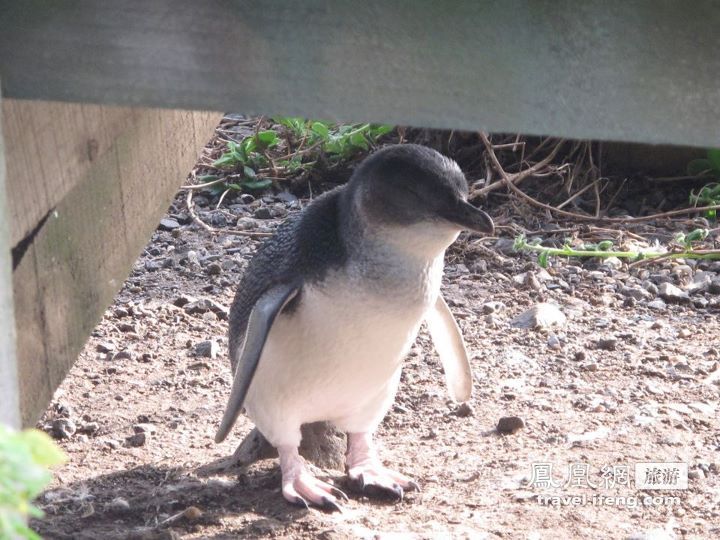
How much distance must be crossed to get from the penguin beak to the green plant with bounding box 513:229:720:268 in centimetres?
209

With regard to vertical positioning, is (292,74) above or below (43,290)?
above

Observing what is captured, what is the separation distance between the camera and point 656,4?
4.00 feet

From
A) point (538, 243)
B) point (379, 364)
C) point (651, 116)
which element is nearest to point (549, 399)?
point (379, 364)

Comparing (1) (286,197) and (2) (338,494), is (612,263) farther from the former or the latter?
(2) (338,494)

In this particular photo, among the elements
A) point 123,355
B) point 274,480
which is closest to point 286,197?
point 123,355

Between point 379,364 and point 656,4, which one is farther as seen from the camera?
point 379,364

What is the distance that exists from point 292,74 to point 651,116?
455 mm

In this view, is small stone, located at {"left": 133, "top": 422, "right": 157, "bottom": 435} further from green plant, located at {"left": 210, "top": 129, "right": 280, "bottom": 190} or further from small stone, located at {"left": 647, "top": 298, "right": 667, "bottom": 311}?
green plant, located at {"left": 210, "top": 129, "right": 280, "bottom": 190}

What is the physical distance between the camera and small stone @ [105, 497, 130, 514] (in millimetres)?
2834

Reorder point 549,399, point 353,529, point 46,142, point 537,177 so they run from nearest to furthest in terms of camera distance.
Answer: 1. point 46,142
2. point 353,529
3. point 549,399
4. point 537,177

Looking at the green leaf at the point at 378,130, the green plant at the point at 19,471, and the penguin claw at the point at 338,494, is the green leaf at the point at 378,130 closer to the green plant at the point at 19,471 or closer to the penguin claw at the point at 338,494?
the penguin claw at the point at 338,494

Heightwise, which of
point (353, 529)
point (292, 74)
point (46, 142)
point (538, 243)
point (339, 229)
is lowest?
point (353, 529)

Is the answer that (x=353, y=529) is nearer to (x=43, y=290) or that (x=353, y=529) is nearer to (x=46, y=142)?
(x=43, y=290)

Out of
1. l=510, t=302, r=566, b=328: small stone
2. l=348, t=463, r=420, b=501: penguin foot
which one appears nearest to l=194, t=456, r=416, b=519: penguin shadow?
l=348, t=463, r=420, b=501: penguin foot
